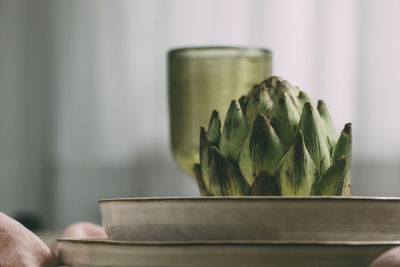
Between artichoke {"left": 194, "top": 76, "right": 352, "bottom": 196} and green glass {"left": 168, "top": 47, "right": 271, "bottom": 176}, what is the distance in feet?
1.22

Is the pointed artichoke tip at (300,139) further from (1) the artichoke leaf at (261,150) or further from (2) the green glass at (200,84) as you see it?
(2) the green glass at (200,84)

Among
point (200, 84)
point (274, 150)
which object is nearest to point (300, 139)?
point (274, 150)

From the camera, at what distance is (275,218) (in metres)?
0.25

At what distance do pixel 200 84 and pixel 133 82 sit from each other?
116 cm

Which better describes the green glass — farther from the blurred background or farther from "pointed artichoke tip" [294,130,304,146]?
the blurred background

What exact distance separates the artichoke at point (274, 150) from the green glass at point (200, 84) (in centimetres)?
37

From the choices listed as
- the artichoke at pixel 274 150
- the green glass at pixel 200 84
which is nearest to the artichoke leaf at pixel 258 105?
the artichoke at pixel 274 150


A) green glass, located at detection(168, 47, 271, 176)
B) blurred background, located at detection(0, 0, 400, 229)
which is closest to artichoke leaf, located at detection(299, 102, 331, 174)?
green glass, located at detection(168, 47, 271, 176)

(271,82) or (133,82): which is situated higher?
(271,82)

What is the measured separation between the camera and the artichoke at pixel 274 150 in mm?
277

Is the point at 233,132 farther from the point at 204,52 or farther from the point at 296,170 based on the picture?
the point at 204,52

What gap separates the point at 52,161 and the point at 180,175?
369mm

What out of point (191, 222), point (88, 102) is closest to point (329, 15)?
point (88, 102)

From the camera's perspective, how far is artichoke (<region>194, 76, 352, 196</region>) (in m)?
0.28
